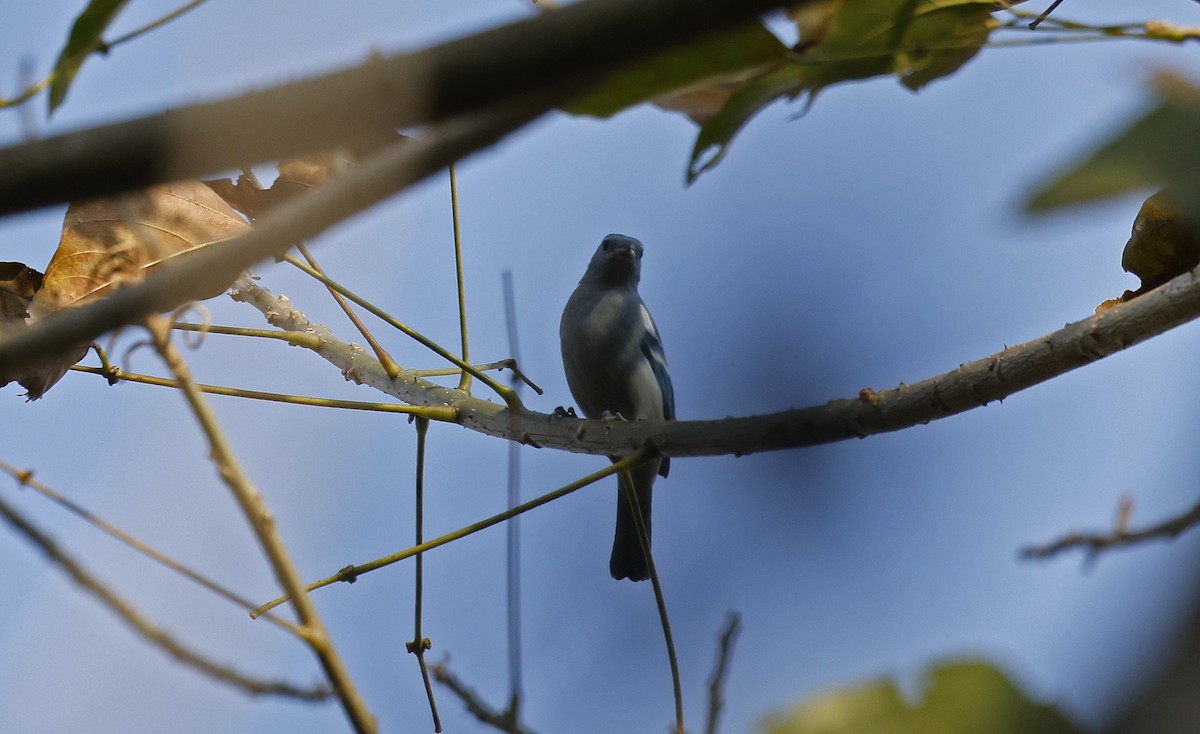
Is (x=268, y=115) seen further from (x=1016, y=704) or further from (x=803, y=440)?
(x=803, y=440)

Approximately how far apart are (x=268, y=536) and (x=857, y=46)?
1.39 m

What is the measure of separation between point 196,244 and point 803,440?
6.79 feet

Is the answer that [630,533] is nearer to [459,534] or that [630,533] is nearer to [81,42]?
[459,534]

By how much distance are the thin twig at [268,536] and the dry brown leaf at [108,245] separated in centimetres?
136

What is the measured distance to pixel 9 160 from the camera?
1.06 metres

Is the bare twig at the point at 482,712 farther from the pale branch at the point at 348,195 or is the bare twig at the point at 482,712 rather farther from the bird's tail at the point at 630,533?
the bird's tail at the point at 630,533

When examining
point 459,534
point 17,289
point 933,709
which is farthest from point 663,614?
point 17,289

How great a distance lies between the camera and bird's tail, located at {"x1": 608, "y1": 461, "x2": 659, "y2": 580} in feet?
16.8

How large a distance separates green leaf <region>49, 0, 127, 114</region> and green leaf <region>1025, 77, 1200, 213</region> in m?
1.56

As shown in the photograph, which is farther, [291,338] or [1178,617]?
[291,338]

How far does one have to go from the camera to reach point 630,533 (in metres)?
5.61

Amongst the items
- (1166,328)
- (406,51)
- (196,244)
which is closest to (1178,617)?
(406,51)

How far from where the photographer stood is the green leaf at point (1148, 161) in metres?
0.59

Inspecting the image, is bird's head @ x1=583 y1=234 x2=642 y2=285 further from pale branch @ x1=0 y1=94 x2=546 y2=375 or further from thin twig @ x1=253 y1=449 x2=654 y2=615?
pale branch @ x1=0 y1=94 x2=546 y2=375
